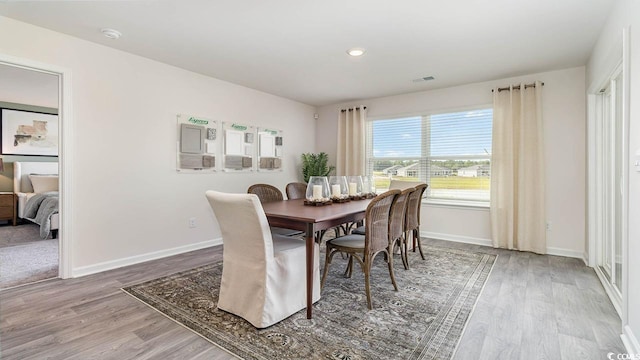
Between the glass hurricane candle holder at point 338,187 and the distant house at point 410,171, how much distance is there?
6.99ft

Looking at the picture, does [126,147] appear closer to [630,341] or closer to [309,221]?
[309,221]

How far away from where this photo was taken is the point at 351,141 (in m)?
5.49

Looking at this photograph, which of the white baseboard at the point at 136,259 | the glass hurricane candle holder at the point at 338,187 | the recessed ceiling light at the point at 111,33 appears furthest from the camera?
Answer: the glass hurricane candle holder at the point at 338,187

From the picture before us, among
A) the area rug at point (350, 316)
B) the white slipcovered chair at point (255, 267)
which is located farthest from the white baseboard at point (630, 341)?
the white slipcovered chair at point (255, 267)

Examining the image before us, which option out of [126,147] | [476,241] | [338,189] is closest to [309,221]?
[338,189]

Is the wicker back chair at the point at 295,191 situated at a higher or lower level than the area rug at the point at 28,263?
higher

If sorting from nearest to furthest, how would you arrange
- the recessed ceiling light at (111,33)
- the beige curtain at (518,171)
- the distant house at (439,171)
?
the recessed ceiling light at (111,33) < the beige curtain at (518,171) < the distant house at (439,171)

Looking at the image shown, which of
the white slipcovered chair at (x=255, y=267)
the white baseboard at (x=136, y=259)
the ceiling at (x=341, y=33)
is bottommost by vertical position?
the white baseboard at (x=136, y=259)

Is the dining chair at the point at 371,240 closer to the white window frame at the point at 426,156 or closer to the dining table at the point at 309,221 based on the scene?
the dining table at the point at 309,221

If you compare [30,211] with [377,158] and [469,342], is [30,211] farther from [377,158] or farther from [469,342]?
[469,342]

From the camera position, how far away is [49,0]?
7.50 feet

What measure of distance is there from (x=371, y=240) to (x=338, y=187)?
2.86ft

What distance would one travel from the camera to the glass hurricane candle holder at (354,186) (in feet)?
11.1

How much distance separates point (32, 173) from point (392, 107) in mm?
6768
